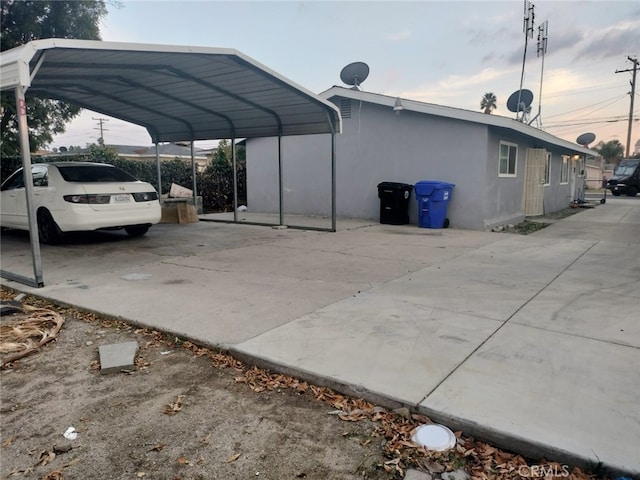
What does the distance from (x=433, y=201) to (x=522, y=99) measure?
693 centimetres

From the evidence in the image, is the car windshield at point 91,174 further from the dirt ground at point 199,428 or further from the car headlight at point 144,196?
the dirt ground at point 199,428

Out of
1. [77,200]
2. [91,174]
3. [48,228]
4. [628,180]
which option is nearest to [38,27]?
[91,174]

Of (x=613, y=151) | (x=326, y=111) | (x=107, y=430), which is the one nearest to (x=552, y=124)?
(x=613, y=151)

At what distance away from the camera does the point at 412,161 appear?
1203 centimetres

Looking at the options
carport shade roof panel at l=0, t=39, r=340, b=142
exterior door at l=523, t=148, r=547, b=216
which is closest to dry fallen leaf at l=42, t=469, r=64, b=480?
carport shade roof panel at l=0, t=39, r=340, b=142

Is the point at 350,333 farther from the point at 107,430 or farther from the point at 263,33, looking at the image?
the point at 263,33

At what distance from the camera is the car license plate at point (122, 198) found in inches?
309

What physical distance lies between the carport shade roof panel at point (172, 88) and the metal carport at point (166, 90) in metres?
0.01

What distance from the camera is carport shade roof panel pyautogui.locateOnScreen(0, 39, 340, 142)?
568 centimetres

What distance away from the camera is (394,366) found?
3.15 metres

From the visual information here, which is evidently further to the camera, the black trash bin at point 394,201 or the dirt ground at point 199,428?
the black trash bin at point 394,201

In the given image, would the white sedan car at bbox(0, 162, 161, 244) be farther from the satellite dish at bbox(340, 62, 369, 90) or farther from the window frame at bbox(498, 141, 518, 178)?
the window frame at bbox(498, 141, 518, 178)

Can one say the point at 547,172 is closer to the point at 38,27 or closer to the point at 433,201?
the point at 433,201

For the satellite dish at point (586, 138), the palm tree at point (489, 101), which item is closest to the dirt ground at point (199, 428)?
the satellite dish at point (586, 138)
